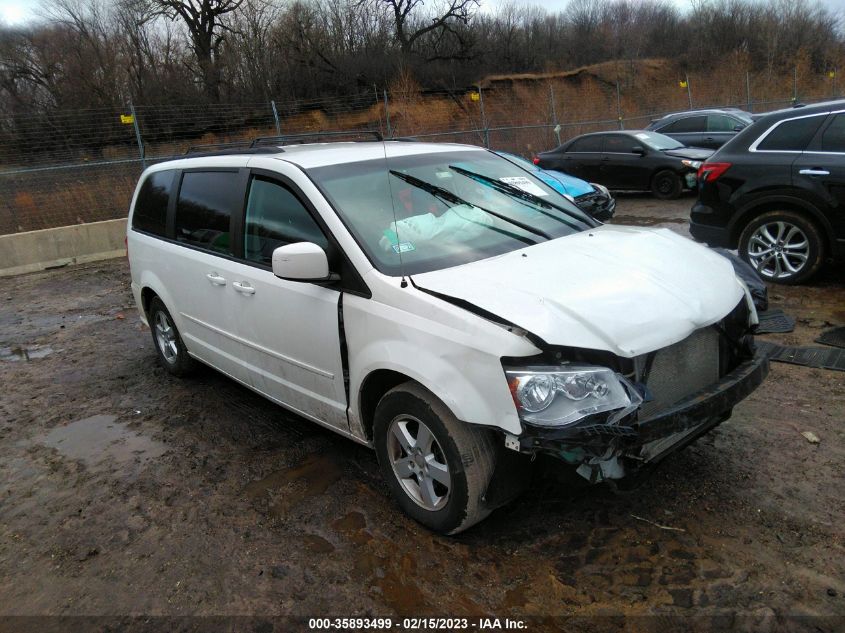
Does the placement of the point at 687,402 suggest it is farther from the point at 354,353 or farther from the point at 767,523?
the point at 354,353

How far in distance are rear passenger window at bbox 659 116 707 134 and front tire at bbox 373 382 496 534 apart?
49.0 ft

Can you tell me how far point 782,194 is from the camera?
20.1 feet

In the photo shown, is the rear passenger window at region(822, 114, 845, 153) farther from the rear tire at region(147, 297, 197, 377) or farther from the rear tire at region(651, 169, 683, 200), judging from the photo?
the rear tire at region(651, 169, 683, 200)

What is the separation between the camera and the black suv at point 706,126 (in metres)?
14.9

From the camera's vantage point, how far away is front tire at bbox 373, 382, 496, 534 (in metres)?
2.74

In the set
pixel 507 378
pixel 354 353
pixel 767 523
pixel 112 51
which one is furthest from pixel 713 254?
pixel 112 51

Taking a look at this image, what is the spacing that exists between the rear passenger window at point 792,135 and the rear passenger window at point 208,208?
5.28 m

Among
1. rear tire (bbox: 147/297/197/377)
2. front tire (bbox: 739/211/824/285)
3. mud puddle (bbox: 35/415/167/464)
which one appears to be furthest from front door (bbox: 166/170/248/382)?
front tire (bbox: 739/211/824/285)

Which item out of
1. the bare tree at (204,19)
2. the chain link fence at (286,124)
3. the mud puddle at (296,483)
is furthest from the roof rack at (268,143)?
the bare tree at (204,19)

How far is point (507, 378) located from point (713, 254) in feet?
5.82

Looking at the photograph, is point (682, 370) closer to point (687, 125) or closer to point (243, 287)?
point (243, 287)

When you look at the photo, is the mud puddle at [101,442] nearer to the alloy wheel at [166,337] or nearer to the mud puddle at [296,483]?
the alloy wheel at [166,337]

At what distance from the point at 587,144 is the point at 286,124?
10.2 meters

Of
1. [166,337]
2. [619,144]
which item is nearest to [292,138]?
[166,337]
